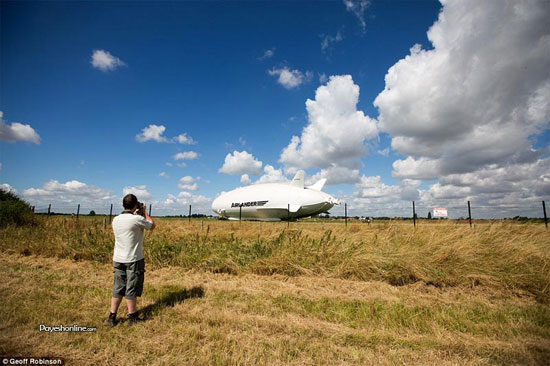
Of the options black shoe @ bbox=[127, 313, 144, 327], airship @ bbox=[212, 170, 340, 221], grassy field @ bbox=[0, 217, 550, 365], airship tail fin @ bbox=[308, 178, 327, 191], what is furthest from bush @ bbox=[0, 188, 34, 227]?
airship tail fin @ bbox=[308, 178, 327, 191]

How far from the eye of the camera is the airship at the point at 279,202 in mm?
31047

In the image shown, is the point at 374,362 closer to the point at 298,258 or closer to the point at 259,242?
the point at 298,258

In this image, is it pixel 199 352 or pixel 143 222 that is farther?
pixel 143 222

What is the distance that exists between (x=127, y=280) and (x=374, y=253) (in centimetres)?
584

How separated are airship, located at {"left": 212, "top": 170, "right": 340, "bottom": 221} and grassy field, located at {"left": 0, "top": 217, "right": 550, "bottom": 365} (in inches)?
851

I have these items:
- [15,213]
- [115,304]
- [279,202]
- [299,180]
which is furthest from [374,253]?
[299,180]

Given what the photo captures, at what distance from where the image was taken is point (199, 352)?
2.97m

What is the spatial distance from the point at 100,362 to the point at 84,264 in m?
6.24

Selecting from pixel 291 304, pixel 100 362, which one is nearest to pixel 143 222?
pixel 100 362

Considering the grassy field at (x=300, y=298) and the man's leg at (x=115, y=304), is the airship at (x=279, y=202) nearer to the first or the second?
the grassy field at (x=300, y=298)

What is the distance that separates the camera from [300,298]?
4.93m

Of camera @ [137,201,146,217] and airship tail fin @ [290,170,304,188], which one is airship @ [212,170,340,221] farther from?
camera @ [137,201,146,217]

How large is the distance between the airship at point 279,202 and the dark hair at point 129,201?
83.0 ft

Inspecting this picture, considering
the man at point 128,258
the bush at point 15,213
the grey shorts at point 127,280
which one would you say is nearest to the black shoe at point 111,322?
the man at point 128,258
